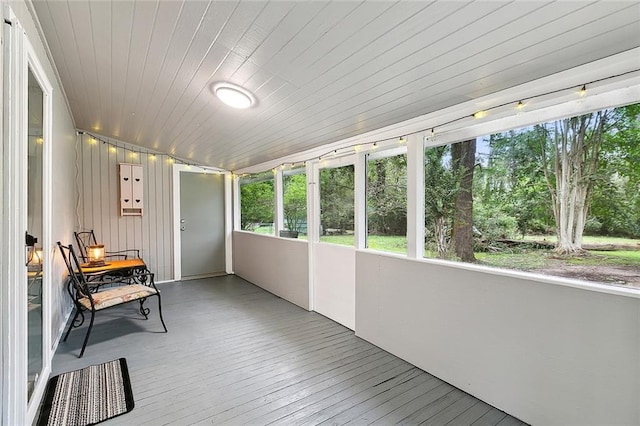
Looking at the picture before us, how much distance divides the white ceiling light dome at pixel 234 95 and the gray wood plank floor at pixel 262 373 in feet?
7.53

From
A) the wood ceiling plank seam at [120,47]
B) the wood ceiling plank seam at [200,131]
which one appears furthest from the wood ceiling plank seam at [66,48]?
the wood ceiling plank seam at [200,131]

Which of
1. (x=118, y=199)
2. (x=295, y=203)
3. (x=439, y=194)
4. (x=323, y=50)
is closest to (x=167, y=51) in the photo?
(x=323, y=50)

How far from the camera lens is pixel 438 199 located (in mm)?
2484

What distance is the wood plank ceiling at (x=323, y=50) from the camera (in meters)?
1.33

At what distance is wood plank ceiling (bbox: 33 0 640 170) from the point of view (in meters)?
1.33

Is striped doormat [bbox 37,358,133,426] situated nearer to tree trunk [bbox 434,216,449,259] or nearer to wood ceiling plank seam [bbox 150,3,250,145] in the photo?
wood ceiling plank seam [bbox 150,3,250,145]

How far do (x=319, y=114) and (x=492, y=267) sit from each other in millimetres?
1878

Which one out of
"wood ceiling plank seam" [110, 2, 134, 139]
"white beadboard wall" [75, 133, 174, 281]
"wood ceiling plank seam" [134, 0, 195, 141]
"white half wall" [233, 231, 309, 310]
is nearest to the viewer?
"wood ceiling plank seam" [134, 0, 195, 141]

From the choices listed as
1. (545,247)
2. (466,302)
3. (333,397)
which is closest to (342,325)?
(333,397)

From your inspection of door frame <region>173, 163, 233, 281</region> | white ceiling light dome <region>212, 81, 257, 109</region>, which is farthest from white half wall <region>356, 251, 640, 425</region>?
door frame <region>173, 163, 233, 281</region>

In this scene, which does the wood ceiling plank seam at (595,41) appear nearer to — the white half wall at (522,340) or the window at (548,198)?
the window at (548,198)

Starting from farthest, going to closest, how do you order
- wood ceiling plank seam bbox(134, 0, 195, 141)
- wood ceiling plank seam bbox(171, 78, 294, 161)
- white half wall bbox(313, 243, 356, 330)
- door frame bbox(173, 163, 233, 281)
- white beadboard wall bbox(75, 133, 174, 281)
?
door frame bbox(173, 163, 233, 281)
white beadboard wall bbox(75, 133, 174, 281)
white half wall bbox(313, 243, 356, 330)
wood ceiling plank seam bbox(171, 78, 294, 161)
wood ceiling plank seam bbox(134, 0, 195, 141)

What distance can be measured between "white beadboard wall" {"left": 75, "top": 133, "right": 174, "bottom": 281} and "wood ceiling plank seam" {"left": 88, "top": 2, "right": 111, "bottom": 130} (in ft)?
5.51

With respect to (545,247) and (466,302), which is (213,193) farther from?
(545,247)
